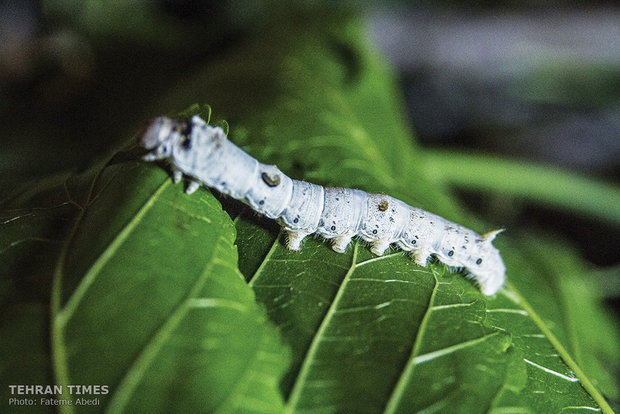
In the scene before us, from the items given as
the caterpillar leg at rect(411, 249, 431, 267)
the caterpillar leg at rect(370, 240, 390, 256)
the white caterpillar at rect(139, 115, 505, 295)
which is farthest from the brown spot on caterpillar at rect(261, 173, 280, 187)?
the caterpillar leg at rect(411, 249, 431, 267)

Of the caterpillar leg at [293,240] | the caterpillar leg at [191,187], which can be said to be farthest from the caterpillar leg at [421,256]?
the caterpillar leg at [191,187]

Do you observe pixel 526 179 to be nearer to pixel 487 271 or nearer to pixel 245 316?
pixel 487 271

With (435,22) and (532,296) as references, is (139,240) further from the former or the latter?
(435,22)

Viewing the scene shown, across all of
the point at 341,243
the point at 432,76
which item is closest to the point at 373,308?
the point at 341,243

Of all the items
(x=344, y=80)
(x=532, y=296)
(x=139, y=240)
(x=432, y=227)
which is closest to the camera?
(x=139, y=240)

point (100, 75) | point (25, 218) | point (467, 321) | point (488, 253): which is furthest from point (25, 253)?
point (100, 75)

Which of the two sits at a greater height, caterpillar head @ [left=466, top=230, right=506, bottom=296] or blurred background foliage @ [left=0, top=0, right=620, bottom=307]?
blurred background foliage @ [left=0, top=0, right=620, bottom=307]

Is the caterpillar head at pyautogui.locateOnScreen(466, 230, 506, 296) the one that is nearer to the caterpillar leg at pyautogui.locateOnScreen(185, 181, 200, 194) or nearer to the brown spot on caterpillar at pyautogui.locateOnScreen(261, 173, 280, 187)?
the brown spot on caterpillar at pyautogui.locateOnScreen(261, 173, 280, 187)
